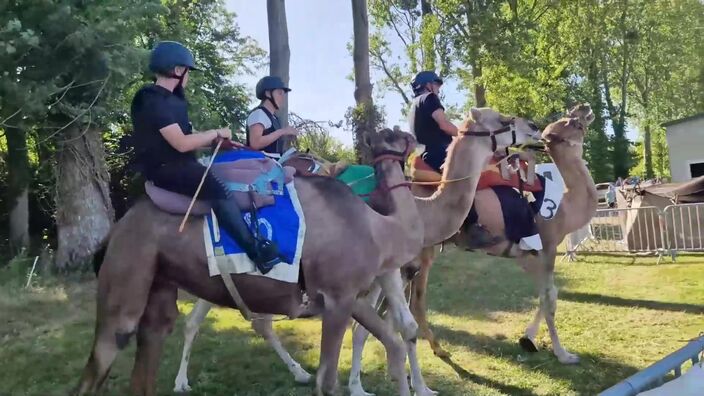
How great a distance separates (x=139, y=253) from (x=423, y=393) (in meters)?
2.86

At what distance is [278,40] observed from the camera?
452 inches

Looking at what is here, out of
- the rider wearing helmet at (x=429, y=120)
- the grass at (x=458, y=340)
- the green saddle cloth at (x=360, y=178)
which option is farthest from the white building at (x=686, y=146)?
the green saddle cloth at (x=360, y=178)

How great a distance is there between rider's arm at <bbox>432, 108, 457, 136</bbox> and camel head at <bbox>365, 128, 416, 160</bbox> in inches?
47.8

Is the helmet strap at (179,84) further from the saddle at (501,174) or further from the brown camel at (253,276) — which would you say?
the saddle at (501,174)

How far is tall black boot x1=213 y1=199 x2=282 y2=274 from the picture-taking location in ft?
13.5

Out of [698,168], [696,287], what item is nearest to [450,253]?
[696,287]

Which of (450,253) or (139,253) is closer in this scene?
(139,253)

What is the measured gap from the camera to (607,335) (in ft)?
24.8

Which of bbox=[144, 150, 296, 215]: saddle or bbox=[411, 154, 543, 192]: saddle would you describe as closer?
bbox=[144, 150, 296, 215]: saddle

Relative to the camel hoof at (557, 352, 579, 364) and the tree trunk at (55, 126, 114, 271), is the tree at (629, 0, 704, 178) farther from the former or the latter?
the camel hoof at (557, 352, 579, 364)

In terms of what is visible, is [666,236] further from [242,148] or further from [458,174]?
[242,148]

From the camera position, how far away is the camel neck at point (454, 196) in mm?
5688

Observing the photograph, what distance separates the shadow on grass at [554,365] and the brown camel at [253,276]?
6.93 feet

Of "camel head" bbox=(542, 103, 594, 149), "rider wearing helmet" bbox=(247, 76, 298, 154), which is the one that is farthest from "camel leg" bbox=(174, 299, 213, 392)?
"camel head" bbox=(542, 103, 594, 149)
